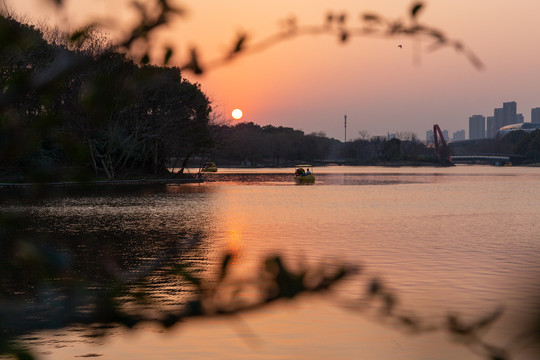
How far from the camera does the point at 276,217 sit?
29.4 m

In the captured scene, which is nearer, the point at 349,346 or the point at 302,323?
the point at 349,346

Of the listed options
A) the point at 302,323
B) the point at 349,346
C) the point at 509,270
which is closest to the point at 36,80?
the point at 349,346

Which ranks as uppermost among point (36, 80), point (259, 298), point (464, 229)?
point (36, 80)

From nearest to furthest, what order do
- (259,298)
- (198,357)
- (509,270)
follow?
(259,298)
(198,357)
(509,270)

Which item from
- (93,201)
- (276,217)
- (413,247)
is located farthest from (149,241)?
(93,201)

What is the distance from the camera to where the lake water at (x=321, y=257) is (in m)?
8.02

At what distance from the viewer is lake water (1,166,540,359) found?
8.02 meters

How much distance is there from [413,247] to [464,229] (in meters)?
6.48

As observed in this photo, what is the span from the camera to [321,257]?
13.5 metres

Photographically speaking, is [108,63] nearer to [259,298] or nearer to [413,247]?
[259,298]

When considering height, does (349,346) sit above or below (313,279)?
below

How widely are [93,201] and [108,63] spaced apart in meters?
38.6

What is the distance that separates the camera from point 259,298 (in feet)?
6.34

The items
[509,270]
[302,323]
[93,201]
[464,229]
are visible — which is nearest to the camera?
[302,323]
